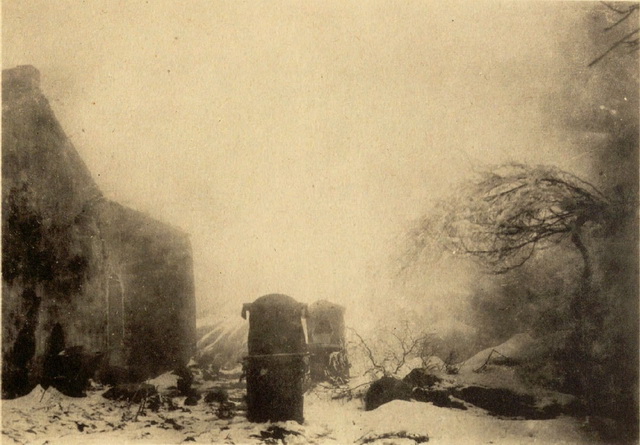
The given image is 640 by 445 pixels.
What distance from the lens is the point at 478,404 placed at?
4.28m

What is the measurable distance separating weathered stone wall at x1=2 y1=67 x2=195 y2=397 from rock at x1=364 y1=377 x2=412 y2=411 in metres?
1.64

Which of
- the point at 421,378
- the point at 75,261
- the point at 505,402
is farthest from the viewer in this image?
the point at 75,261

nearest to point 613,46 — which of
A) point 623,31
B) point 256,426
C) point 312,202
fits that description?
point 623,31

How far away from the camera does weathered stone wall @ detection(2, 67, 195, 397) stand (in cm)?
438

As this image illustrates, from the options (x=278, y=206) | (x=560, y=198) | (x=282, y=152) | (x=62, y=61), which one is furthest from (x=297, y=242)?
(x=62, y=61)

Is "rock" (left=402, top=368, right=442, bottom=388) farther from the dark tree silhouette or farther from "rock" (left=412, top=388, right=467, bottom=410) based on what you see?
the dark tree silhouette

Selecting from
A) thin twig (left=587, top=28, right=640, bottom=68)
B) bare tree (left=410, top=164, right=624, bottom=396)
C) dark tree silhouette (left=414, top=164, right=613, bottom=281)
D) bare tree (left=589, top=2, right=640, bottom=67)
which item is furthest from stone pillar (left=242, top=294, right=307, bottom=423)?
bare tree (left=589, top=2, right=640, bottom=67)

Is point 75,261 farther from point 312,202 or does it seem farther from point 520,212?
point 520,212

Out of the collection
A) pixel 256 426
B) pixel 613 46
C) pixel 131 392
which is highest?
pixel 613 46

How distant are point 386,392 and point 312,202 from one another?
1.75m

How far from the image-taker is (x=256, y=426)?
14.0 feet

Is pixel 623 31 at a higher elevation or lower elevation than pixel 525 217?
higher

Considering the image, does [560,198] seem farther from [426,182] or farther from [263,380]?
[263,380]

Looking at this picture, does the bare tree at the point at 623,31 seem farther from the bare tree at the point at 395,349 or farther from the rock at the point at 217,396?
the rock at the point at 217,396
